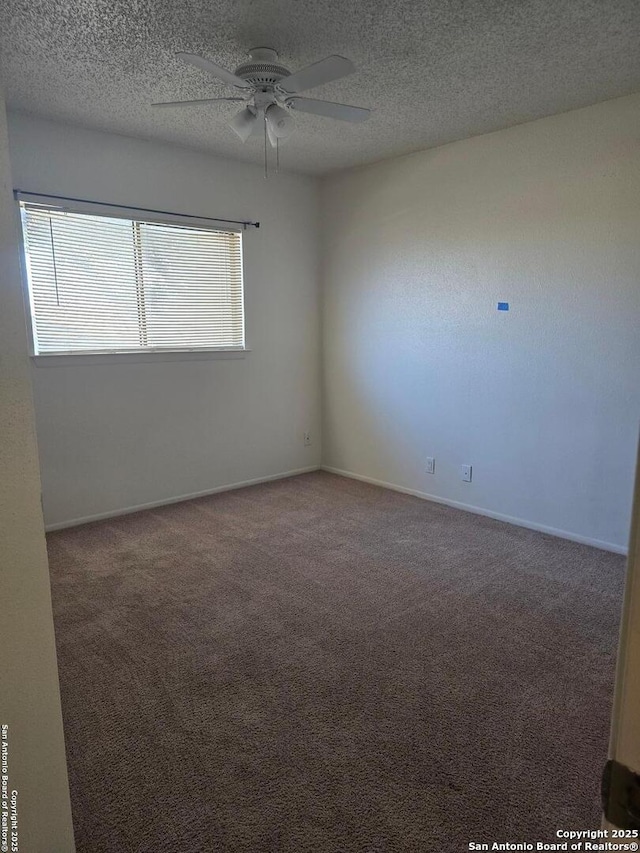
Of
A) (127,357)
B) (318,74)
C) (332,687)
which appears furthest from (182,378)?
(332,687)

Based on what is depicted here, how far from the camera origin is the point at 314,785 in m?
1.67

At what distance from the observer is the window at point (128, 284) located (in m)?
3.55

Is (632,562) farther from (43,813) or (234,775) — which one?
(234,775)

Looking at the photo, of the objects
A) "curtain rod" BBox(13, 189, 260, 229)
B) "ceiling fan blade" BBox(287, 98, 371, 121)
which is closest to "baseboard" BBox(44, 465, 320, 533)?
"curtain rod" BBox(13, 189, 260, 229)

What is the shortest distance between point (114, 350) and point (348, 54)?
8.21ft

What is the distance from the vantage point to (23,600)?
0.99 m

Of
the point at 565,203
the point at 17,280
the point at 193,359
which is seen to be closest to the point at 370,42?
the point at 565,203

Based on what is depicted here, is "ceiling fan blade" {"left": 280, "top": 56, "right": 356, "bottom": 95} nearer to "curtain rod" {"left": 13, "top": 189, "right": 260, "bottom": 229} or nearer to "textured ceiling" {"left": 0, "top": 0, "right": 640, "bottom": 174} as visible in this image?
"textured ceiling" {"left": 0, "top": 0, "right": 640, "bottom": 174}

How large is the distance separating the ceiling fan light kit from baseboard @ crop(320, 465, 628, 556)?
8.88 ft

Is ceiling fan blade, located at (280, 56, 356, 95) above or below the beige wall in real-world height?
above

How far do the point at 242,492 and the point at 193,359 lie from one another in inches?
48.8

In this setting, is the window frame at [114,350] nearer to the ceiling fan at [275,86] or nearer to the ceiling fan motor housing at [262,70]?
the ceiling fan at [275,86]

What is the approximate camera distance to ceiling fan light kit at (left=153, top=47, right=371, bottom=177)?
2.15m

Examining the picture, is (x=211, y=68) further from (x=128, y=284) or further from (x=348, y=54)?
(x=128, y=284)
